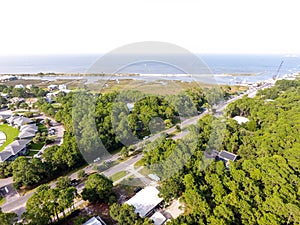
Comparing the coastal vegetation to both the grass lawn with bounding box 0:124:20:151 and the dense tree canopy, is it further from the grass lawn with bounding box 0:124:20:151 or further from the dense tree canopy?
the grass lawn with bounding box 0:124:20:151

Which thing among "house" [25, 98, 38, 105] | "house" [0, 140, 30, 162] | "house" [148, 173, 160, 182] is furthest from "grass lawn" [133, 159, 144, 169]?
"house" [25, 98, 38, 105]

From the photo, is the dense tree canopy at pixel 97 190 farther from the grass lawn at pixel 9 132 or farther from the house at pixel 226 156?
the grass lawn at pixel 9 132

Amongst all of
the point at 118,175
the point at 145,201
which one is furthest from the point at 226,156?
the point at 118,175

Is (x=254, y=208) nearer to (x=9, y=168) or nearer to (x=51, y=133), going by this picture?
(x=9, y=168)

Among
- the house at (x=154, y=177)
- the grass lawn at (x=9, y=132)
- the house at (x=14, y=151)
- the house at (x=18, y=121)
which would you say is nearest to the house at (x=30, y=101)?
the house at (x=18, y=121)

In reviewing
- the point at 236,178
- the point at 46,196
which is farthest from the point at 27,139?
the point at 236,178

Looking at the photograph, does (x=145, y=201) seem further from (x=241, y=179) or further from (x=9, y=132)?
(x=9, y=132)
